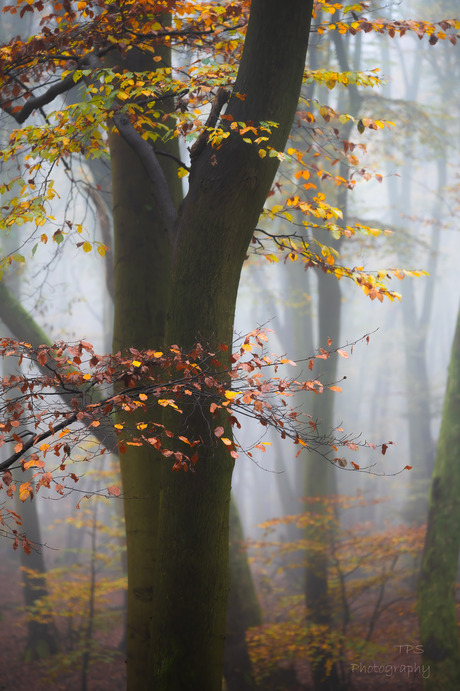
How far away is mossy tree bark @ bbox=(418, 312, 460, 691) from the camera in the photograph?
6922 millimetres

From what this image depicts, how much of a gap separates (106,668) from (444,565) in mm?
5549

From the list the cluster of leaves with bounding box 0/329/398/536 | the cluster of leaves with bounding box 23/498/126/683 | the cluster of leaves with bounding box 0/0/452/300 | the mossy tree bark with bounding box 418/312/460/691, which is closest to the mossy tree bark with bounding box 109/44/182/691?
the cluster of leaves with bounding box 0/0/452/300

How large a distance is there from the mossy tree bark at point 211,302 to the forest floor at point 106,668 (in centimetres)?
472

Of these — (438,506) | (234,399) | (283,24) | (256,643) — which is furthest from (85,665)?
(283,24)

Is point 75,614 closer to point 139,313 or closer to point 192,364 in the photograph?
point 139,313

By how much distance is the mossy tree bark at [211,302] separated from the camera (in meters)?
3.55

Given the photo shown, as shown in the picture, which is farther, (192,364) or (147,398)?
(192,364)

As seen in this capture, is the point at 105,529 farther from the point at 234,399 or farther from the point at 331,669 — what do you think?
the point at 234,399

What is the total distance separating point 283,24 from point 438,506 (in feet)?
20.1

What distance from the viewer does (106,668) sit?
923 cm

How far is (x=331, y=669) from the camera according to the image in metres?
7.83

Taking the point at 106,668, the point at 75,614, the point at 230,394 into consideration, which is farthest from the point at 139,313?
the point at 75,614

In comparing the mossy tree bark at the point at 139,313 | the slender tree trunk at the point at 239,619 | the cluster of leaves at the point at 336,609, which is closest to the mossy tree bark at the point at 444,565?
the cluster of leaves at the point at 336,609
